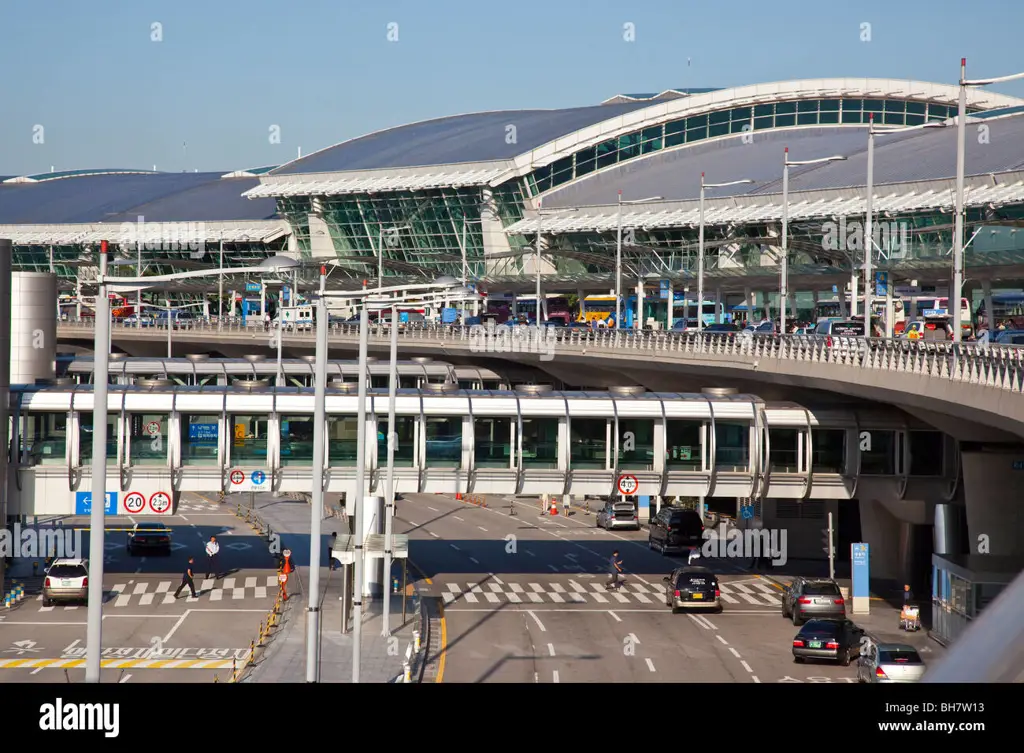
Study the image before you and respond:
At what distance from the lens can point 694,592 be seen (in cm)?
4366

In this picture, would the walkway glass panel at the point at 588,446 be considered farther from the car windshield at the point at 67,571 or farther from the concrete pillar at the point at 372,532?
the car windshield at the point at 67,571

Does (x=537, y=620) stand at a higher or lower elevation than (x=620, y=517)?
higher

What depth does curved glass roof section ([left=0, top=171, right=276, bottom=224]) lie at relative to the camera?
15138 centimetres

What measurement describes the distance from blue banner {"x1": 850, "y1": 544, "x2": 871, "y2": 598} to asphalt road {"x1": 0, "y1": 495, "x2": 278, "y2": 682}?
739 inches

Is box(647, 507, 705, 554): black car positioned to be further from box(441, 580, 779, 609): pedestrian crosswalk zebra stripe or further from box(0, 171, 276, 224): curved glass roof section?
box(0, 171, 276, 224): curved glass roof section

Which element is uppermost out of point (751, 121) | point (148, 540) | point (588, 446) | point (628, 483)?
point (751, 121)

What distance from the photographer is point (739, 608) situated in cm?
4519

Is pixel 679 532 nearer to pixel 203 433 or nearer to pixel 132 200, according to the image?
pixel 203 433

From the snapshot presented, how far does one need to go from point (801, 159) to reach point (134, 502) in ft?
253

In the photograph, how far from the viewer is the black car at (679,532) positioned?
196ft

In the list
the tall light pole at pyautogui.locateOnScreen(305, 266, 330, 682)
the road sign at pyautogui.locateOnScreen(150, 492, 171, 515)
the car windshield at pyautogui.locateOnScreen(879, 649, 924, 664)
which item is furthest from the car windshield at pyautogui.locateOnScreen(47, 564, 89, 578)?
the car windshield at pyautogui.locateOnScreen(879, 649, 924, 664)

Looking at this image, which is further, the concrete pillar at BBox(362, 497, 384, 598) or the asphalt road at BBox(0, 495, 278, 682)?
the concrete pillar at BBox(362, 497, 384, 598)

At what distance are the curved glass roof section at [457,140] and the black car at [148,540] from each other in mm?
67479

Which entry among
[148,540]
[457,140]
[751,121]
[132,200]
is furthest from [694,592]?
[132,200]
